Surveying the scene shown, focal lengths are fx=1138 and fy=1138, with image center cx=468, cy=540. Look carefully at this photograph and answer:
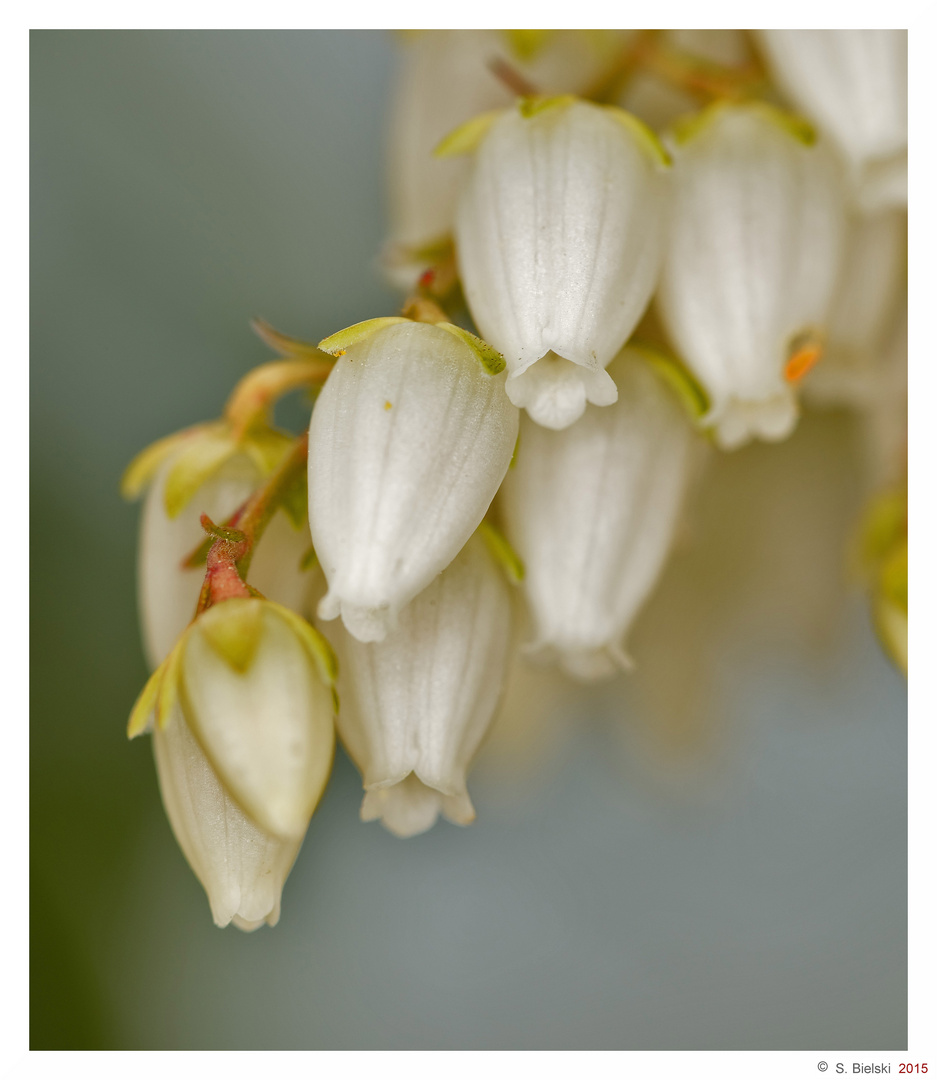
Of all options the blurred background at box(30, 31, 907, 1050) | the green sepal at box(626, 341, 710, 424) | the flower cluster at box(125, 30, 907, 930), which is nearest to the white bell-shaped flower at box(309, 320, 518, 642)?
the flower cluster at box(125, 30, 907, 930)

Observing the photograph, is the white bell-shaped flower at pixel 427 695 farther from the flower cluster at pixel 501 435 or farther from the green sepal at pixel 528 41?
the green sepal at pixel 528 41

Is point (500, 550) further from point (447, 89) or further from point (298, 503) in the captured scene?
point (447, 89)

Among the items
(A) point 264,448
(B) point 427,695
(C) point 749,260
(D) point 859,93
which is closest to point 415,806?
(B) point 427,695

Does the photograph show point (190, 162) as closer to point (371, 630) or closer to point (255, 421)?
point (255, 421)

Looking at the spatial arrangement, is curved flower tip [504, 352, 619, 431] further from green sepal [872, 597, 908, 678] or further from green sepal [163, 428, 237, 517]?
green sepal [872, 597, 908, 678]

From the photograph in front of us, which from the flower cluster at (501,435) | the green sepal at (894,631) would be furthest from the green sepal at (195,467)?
the green sepal at (894,631)
